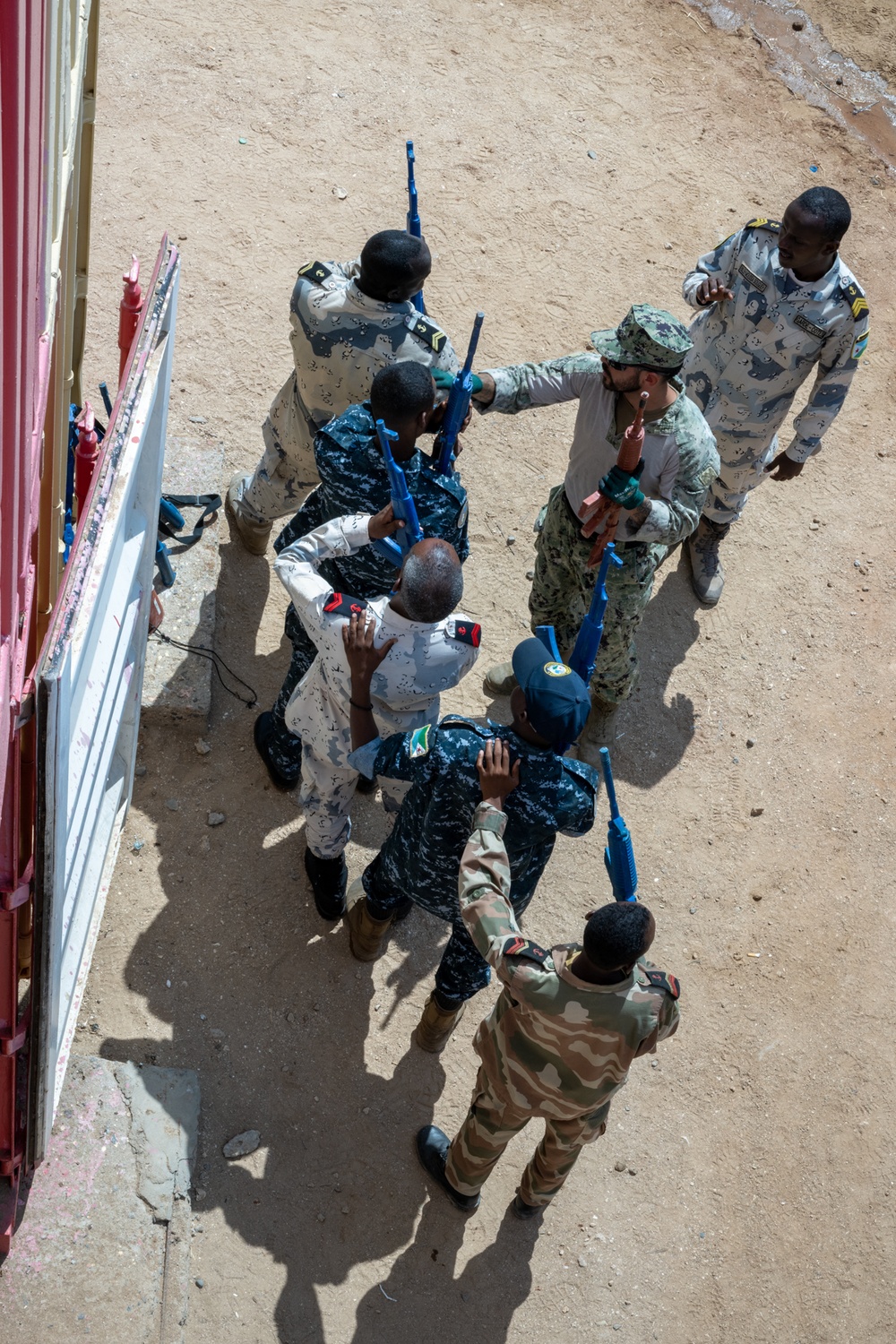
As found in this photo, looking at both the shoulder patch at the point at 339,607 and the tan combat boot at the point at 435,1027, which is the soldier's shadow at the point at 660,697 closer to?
the tan combat boot at the point at 435,1027

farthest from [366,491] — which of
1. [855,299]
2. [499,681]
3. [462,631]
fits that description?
[855,299]

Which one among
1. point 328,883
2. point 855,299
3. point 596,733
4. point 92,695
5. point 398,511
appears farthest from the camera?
point 596,733

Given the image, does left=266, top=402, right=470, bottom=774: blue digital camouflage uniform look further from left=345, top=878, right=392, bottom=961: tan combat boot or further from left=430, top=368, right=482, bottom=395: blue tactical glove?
left=345, top=878, right=392, bottom=961: tan combat boot

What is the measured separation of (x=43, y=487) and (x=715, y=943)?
10.5 ft

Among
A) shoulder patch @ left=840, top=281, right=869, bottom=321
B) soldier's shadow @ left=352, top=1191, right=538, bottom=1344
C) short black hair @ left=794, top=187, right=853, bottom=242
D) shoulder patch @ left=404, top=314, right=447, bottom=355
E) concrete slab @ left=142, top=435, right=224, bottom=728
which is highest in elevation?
short black hair @ left=794, top=187, right=853, bottom=242

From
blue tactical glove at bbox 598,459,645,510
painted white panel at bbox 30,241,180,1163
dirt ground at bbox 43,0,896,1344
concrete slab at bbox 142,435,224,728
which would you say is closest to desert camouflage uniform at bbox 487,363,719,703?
blue tactical glove at bbox 598,459,645,510

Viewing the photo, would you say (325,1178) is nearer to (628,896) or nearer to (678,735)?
(628,896)

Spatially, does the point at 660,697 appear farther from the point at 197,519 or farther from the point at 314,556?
the point at 314,556

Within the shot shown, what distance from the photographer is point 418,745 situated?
3471mm

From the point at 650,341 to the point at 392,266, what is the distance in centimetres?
90

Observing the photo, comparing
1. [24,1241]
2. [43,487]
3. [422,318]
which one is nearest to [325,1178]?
[24,1241]

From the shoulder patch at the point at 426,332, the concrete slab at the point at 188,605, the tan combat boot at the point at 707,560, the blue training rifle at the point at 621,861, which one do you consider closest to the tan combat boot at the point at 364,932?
the concrete slab at the point at 188,605

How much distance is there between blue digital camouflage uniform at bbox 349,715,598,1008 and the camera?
3.38 meters

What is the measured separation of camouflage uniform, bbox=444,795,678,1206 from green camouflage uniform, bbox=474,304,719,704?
170 cm
